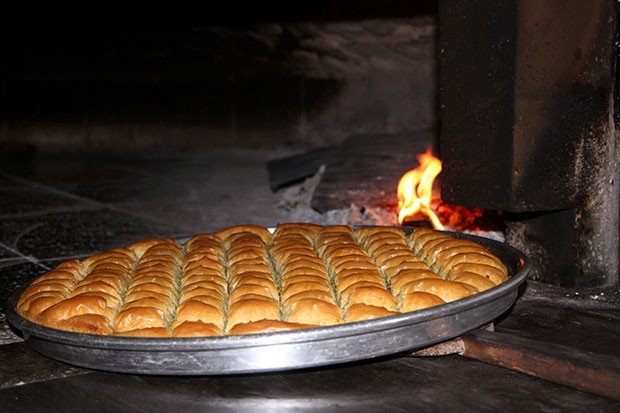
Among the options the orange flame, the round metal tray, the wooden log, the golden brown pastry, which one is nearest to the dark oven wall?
the orange flame

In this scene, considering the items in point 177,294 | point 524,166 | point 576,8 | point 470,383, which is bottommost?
point 470,383

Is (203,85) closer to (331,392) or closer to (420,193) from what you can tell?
(420,193)

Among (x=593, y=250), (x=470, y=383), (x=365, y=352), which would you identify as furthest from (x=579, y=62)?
(x=365, y=352)

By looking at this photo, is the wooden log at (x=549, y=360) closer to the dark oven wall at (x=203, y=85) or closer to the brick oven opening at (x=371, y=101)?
the brick oven opening at (x=371, y=101)

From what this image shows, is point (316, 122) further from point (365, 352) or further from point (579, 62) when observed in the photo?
point (365, 352)

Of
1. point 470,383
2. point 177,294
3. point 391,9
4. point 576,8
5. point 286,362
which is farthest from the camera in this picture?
point 391,9
